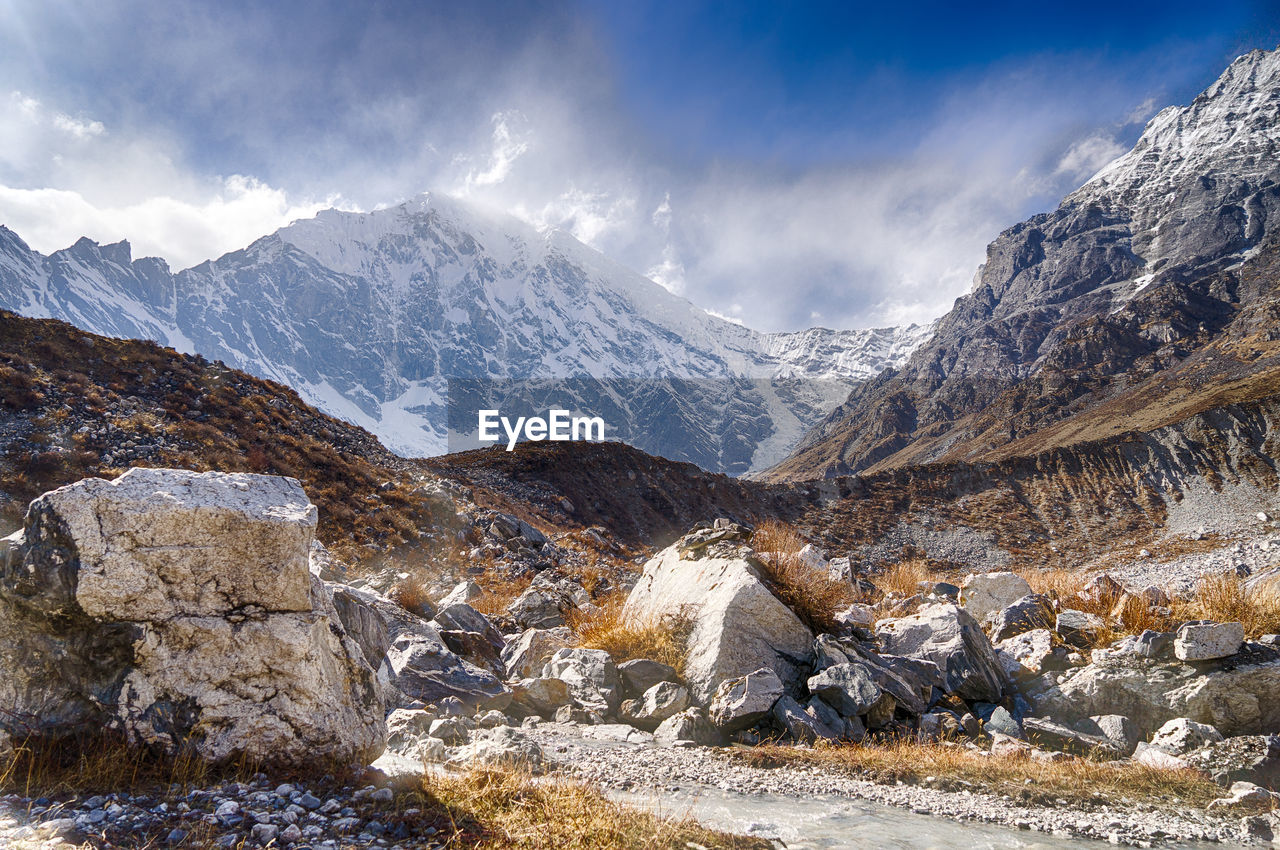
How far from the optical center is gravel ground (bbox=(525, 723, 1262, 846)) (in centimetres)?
526

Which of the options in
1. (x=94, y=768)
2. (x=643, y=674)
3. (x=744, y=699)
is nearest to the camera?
(x=94, y=768)

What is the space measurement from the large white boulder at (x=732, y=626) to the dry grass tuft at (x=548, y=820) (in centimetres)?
346

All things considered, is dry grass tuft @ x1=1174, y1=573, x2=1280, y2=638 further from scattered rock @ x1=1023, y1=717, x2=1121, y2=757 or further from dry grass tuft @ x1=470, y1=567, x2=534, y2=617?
dry grass tuft @ x1=470, y1=567, x2=534, y2=617

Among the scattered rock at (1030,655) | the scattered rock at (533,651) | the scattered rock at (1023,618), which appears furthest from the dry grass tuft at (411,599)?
the scattered rock at (1023,618)

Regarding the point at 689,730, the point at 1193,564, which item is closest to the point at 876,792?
the point at 689,730

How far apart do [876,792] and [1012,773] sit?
154 centimetres

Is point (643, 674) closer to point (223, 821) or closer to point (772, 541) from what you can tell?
point (772, 541)

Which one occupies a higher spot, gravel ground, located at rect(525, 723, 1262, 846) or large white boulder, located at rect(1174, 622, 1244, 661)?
large white boulder, located at rect(1174, 622, 1244, 661)

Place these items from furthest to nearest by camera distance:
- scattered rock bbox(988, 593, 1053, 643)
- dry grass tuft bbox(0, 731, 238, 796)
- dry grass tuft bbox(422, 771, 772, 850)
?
scattered rock bbox(988, 593, 1053, 643) < dry grass tuft bbox(422, 771, 772, 850) < dry grass tuft bbox(0, 731, 238, 796)

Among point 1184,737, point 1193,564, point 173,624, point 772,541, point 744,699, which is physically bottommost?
point 1193,564

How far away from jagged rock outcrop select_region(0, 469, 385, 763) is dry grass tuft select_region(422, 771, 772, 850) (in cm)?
104

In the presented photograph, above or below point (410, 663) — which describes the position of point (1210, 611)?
above

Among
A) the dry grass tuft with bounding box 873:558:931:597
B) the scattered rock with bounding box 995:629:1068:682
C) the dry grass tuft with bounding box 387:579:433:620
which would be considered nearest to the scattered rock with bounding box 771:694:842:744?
the scattered rock with bounding box 995:629:1068:682

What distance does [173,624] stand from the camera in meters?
4.34
